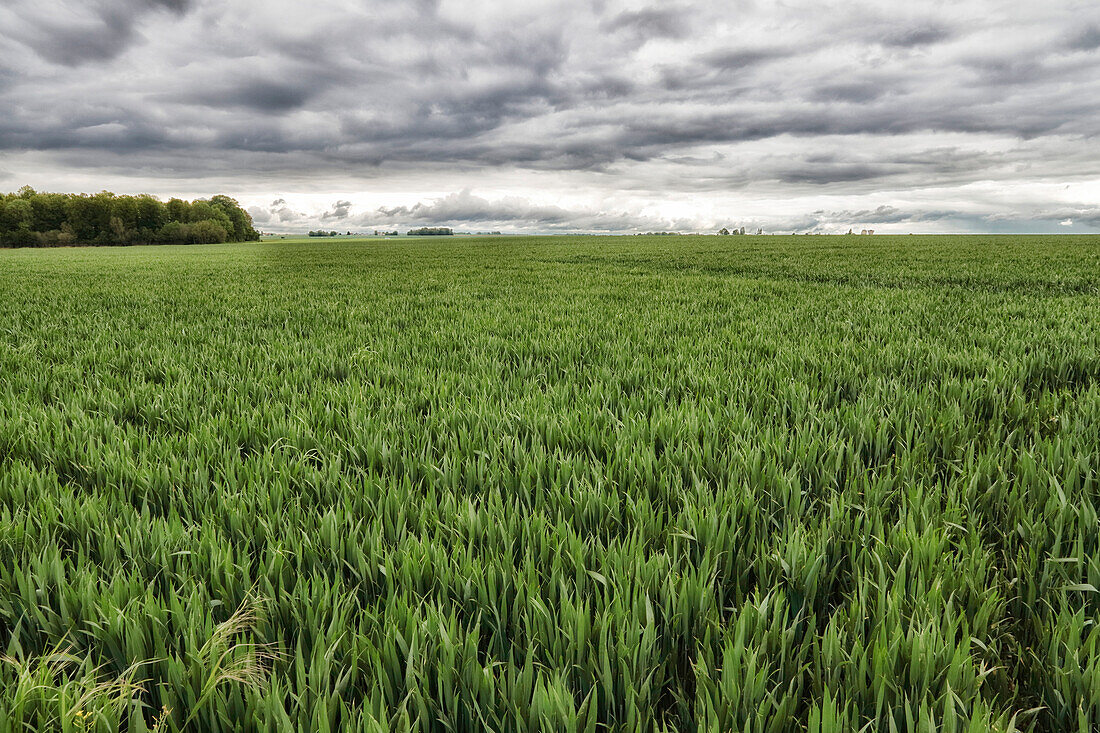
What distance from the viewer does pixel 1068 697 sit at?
4.22 feet

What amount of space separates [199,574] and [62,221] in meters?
129

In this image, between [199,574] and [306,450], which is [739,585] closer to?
[199,574]

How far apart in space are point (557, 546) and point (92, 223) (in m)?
128

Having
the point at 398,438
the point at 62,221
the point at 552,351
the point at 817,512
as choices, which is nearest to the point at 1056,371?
the point at 817,512

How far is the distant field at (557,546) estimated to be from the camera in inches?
51.4

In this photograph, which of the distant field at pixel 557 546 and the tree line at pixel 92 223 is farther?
the tree line at pixel 92 223

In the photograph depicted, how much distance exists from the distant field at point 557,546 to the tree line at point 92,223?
4400 inches

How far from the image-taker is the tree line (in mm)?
87500

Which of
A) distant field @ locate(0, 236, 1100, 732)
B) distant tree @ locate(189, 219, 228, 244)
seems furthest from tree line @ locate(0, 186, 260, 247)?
distant field @ locate(0, 236, 1100, 732)

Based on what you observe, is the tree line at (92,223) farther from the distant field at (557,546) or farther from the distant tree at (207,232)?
the distant field at (557,546)

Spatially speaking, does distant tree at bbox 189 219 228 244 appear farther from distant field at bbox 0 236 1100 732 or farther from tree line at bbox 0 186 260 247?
distant field at bbox 0 236 1100 732

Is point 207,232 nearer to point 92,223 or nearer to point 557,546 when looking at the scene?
point 92,223

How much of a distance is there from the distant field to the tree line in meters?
112

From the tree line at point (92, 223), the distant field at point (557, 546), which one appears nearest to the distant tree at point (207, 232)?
the tree line at point (92, 223)
